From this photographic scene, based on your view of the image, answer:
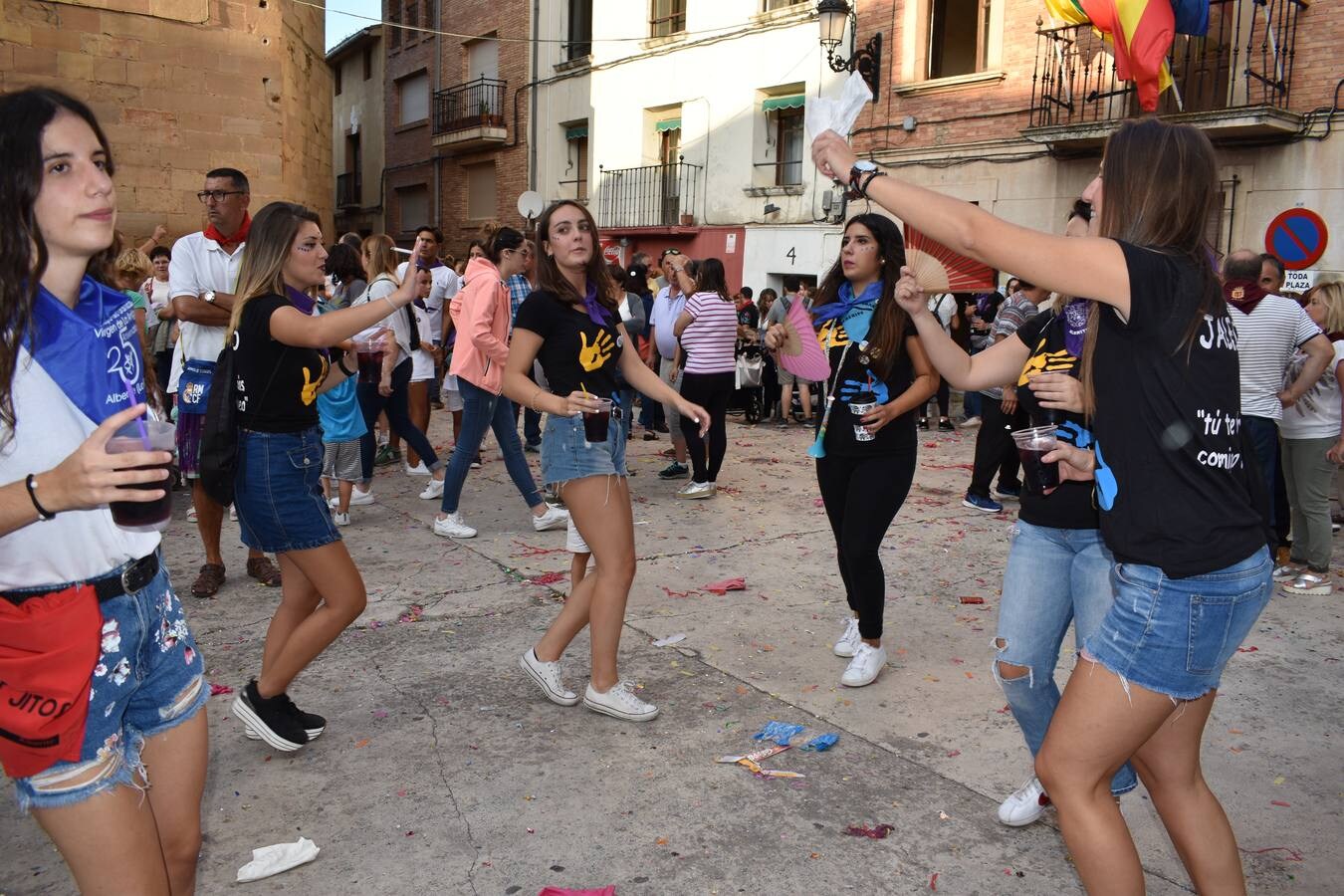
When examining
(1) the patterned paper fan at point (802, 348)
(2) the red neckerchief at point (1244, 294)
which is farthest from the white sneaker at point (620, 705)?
(2) the red neckerchief at point (1244, 294)

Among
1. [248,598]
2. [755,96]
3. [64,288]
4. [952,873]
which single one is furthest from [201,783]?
[755,96]

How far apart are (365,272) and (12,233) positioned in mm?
6333

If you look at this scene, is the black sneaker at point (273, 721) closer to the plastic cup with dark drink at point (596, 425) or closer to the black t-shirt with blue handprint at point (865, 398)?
the plastic cup with dark drink at point (596, 425)

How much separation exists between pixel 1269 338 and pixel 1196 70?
400 inches

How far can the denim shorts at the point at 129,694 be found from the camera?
1864 mm

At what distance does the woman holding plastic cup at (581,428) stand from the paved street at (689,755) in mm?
185

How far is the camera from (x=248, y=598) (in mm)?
5492

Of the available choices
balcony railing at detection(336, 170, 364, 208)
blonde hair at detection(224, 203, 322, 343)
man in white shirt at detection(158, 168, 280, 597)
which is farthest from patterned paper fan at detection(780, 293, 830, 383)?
balcony railing at detection(336, 170, 364, 208)

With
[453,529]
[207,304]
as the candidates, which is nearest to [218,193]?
[207,304]

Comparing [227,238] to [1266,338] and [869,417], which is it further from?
[1266,338]

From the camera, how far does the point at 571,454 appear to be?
388cm

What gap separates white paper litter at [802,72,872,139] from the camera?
276cm

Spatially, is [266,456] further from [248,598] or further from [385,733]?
[248,598]

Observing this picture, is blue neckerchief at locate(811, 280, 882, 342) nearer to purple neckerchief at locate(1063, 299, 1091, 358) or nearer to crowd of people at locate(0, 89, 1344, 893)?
crowd of people at locate(0, 89, 1344, 893)
